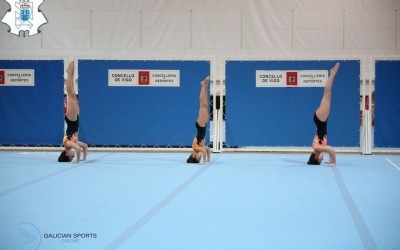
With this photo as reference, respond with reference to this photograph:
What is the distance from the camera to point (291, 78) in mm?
12406

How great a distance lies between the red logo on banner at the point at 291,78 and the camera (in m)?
12.4

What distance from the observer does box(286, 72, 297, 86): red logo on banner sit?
40.7 ft

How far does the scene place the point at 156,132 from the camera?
12672mm

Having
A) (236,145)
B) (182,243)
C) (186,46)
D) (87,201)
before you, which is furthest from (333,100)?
(182,243)

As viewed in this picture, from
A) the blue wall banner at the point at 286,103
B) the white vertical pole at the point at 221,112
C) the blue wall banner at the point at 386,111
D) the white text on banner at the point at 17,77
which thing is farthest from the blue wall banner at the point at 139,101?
the blue wall banner at the point at 386,111

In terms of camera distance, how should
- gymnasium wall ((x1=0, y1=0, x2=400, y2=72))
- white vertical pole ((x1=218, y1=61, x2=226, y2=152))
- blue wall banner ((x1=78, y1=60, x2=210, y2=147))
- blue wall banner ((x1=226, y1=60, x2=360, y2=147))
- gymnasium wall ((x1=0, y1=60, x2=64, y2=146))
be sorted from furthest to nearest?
1. gymnasium wall ((x1=0, y1=0, x2=400, y2=72))
2. gymnasium wall ((x1=0, y1=60, x2=64, y2=146))
3. blue wall banner ((x1=78, y1=60, x2=210, y2=147))
4. blue wall banner ((x1=226, y1=60, x2=360, y2=147))
5. white vertical pole ((x1=218, y1=61, x2=226, y2=152))

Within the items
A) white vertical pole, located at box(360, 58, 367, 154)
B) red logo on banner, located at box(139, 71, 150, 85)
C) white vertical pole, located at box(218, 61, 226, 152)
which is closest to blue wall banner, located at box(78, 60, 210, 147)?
red logo on banner, located at box(139, 71, 150, 85)

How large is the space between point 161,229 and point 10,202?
7.08 ft

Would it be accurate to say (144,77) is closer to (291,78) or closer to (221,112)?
(221,112)

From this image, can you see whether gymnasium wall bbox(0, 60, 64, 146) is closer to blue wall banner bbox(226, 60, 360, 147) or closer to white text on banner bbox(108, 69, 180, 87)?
A: white text on banner bbox(108, 69, 180, 87)

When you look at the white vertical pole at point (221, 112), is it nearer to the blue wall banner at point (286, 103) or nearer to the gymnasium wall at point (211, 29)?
the blue wall banner at point (286, 103)

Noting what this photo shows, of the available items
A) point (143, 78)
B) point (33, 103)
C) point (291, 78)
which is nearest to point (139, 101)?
point (143, 78)

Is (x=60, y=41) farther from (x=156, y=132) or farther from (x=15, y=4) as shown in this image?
(x=156, y=132)

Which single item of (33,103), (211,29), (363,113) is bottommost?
(363,113)
